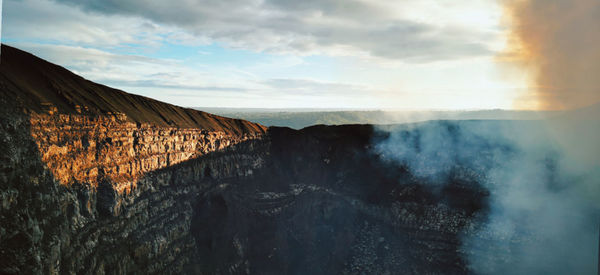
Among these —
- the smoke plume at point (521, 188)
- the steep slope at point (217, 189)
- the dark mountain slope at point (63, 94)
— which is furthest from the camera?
the smoke plume at point (521, 188)

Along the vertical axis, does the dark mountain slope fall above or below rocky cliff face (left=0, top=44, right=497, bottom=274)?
above

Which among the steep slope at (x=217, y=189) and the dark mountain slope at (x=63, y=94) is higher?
the dark mountain slope at (x=63, y=94)

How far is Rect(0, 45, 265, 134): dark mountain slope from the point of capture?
920 inches

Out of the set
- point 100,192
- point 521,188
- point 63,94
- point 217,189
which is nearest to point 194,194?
point 217,189

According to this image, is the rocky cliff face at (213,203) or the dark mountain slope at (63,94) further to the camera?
the dark mountain slope at (63,94)

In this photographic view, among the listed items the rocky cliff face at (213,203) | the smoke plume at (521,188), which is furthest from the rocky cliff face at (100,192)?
the smoke plume at (521,188)

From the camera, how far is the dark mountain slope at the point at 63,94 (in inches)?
920

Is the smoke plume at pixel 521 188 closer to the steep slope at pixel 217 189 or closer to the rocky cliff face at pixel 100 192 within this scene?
the steep slope at pixel 217 189

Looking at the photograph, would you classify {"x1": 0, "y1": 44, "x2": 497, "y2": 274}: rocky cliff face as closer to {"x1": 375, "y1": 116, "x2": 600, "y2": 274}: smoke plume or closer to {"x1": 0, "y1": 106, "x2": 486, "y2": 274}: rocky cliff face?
{"x1": 0, "y1": 106, "x2": 486, "y2": 274}: rocky cliff face

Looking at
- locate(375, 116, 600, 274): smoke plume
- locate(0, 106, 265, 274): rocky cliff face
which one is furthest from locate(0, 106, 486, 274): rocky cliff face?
locate(375, 116, 600, 274): smoke plume

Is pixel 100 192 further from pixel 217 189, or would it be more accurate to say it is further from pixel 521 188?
pixel 521 188

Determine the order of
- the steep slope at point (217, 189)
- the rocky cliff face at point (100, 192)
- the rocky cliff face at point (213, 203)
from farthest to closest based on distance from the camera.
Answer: the steep slope at point (217, 189) < the rocky cliff face at point (213, 203) < the rocky cliff face at point (100, 192)

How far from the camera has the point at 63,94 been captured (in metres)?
26.8

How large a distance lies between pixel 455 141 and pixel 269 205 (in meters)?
25.0
